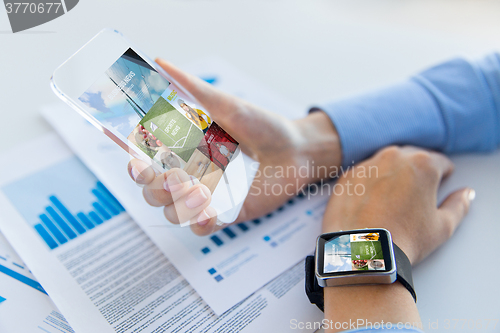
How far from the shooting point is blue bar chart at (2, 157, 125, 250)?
0.51 m

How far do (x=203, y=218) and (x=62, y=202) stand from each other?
0.84 ft

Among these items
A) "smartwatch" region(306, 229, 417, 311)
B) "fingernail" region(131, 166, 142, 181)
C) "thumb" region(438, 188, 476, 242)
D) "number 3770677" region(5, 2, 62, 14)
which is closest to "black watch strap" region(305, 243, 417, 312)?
"smartwatch" region(306, 229, 417, 311)

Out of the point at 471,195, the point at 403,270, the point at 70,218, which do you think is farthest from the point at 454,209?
the point at 70,218

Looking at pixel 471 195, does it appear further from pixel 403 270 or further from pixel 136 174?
pixel 136 174

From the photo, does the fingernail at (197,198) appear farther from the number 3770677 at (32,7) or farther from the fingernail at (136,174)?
the number 3770677 at (32,7)

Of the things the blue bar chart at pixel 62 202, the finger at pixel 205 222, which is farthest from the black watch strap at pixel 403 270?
the blue bar chart at pixel 62 202

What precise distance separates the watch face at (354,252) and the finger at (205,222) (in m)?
0.14

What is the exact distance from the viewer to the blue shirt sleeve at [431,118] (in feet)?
2.05

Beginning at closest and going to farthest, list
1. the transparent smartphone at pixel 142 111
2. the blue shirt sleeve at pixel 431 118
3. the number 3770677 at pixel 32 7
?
1. the transparent smartphone at pixel 142 111
2. the number 3770677 at pixel 32 7
3. the blue shirt sleeve at pixel 431 118

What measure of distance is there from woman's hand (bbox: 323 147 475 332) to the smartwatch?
0.05 feet

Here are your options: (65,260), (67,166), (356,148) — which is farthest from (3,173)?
(356,148)

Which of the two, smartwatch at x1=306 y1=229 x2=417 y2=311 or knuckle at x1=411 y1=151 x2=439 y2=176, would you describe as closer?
smartwatch at x1=306 y1=229 x2=417 y2=311

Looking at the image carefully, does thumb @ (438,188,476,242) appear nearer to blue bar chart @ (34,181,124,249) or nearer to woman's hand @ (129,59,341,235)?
woman's hand @ (129,59,341,235)

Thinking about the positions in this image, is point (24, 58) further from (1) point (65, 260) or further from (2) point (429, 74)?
(2) point (429, 74)
